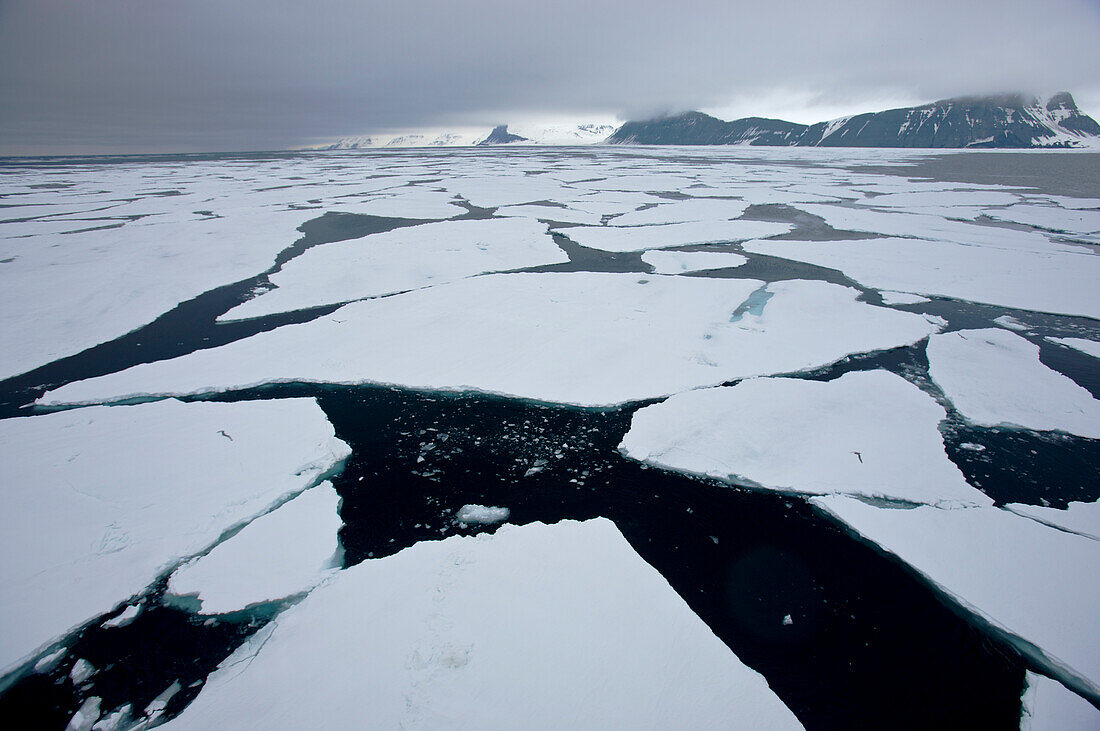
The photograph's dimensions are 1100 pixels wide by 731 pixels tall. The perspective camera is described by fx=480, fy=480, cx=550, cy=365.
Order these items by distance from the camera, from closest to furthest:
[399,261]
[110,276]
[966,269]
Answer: [110,276] < [966,269] < [399,261]

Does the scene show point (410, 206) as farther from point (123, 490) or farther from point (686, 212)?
point (123, 490)

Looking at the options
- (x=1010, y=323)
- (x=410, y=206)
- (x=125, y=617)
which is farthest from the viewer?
(x=410, y=206)

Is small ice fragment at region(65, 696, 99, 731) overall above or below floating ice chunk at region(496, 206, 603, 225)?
below

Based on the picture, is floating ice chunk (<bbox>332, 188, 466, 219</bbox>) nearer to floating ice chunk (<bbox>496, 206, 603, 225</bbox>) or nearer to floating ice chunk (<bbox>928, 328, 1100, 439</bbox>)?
floating ice chunk (<bbox>496, 206, 603, 225</bbox>)

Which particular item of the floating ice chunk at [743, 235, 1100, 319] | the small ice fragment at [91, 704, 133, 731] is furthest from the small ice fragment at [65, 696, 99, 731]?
the floating ice chunk at [743, 235, 1100, 319]

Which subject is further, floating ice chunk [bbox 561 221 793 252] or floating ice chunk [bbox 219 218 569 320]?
floating ice chunk [bbox 561 221 793 252]

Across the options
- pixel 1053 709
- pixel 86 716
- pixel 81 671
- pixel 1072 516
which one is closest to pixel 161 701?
pixel 86 716

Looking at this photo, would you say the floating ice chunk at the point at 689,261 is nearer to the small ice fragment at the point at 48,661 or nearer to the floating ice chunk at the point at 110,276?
the floating ice chunk at the point at 110,276
